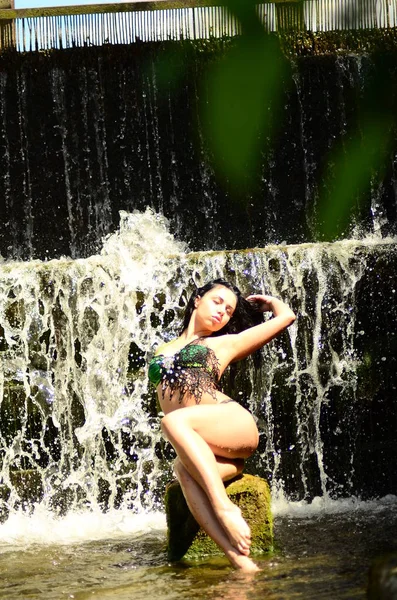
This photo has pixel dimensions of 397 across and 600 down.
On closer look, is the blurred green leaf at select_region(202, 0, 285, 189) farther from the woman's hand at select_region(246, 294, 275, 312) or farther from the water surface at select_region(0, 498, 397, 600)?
the woman's hand at select_region(246, 294, 275, 312)

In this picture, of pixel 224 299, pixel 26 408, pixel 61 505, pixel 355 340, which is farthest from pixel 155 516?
pixel 224 299

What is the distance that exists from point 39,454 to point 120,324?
3.50 ft

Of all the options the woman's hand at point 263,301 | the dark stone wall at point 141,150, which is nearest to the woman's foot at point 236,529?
the woman's hand at point 263,301

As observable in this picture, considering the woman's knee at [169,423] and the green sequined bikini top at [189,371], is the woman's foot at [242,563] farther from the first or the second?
the green sequined bikini top at [189,371]

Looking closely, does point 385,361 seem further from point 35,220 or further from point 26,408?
point 35,220

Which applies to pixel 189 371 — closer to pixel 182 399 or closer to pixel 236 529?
pixel 182 399

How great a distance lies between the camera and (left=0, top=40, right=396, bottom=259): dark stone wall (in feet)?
35.5

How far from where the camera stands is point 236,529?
333 centimetres

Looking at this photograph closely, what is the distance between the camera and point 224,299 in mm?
4137

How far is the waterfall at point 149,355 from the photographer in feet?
20.7

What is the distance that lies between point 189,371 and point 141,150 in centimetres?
741

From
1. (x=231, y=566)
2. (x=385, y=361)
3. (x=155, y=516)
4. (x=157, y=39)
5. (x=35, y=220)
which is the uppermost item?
(x=157, y=39)

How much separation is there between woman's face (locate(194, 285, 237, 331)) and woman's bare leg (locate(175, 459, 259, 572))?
72 centimetres

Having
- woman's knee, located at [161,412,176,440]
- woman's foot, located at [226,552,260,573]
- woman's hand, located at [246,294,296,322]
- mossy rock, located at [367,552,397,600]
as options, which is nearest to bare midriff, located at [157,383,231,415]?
woman's knee, located at [161,412,176,440]
